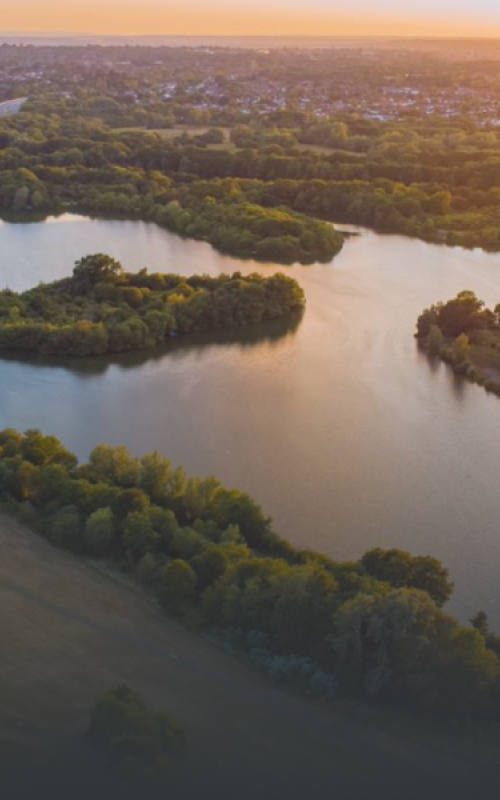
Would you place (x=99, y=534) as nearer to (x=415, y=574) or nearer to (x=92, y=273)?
(x=415, y=574)

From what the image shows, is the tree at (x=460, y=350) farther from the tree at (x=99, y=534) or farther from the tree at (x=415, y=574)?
the tree at (x=99, y=534)

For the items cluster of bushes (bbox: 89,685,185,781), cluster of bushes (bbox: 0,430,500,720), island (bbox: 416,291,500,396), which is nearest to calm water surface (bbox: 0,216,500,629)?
island (bbox: 416,291,500,396)

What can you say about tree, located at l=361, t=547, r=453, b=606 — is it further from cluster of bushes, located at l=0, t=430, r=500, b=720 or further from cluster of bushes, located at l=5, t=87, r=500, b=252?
cluster of bushes, located at l=5, t=87, r=500, b=252

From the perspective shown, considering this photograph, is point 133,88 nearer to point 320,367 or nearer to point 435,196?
point 435,196

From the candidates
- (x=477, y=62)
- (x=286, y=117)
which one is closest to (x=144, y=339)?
(x=286, y=117)

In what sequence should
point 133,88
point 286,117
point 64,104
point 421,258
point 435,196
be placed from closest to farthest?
point 421,258, point 435,196, point 286,117, point 64,104, point 133,88

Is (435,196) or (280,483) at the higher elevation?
(435,196)

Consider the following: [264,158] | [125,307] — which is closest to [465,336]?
[125,307]
